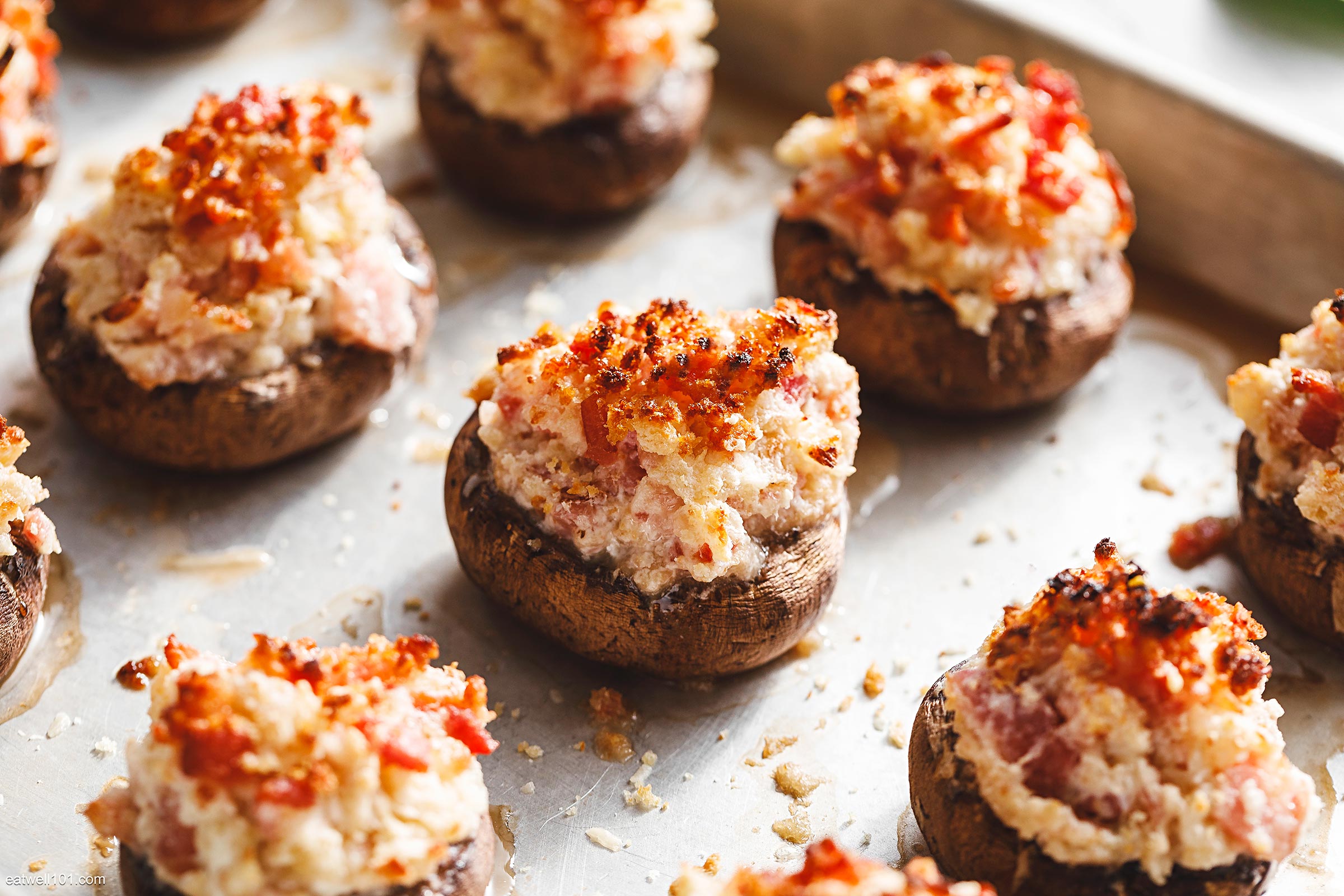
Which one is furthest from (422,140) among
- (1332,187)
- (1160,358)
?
(1332,187)

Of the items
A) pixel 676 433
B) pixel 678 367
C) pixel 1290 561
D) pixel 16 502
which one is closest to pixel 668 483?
pixel 676 433

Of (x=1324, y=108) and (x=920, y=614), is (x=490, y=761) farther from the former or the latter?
(x=1324, y=108)

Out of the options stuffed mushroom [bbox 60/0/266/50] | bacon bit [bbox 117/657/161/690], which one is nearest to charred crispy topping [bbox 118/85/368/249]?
bacon bit [bbox 117/657/161/690]

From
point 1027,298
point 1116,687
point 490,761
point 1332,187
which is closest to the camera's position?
point 1116,687

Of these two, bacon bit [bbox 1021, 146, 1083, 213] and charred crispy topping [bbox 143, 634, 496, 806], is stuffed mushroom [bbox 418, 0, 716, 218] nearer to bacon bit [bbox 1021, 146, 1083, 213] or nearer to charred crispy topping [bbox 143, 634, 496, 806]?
bacon bit [bbox 1021, 146, 1083, 213]

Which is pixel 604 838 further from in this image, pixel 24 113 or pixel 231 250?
pixel 24 113

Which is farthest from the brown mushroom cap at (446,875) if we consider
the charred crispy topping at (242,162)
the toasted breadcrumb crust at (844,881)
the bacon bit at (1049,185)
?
the bacon bit at (1049,185)

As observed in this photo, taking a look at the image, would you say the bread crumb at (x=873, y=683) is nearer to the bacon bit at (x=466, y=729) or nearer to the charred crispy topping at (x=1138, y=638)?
the charred crispy topping at (x=1138, y=638)
